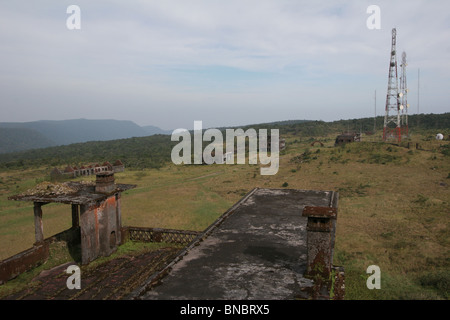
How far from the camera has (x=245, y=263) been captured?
26.5 ft

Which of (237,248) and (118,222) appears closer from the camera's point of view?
(237,248)

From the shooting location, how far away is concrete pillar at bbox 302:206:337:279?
272 inches

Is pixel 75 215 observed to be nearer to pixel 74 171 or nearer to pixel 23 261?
pixel 23 261

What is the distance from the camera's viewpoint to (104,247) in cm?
1314

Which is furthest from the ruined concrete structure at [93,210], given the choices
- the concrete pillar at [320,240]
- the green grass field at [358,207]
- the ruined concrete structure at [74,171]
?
the ruined concrete structure at [74,171]

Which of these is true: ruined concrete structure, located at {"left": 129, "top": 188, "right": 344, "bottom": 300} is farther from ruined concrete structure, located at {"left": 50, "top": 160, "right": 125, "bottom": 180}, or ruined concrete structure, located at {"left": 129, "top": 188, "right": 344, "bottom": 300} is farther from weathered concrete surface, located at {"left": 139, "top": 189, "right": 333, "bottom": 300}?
ruined concrete structure, located at {"left": 50, "top": 160, "right": 125, "bottom": 180}

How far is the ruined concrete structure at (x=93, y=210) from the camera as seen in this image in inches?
475

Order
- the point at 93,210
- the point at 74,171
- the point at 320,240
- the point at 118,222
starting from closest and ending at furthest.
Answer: the point at 320,240 → the point at 93,210 → the point at 118,222 → the point at 74,171

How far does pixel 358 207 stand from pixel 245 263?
1644 centimetres

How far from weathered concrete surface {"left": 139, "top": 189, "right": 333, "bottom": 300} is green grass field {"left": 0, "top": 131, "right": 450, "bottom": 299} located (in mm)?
3187

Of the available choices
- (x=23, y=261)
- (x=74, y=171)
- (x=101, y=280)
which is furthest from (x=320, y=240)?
(x=74, y=171)

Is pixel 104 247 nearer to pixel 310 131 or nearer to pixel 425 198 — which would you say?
pixel 425 198

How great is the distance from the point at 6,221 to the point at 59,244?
1043 centimetres
